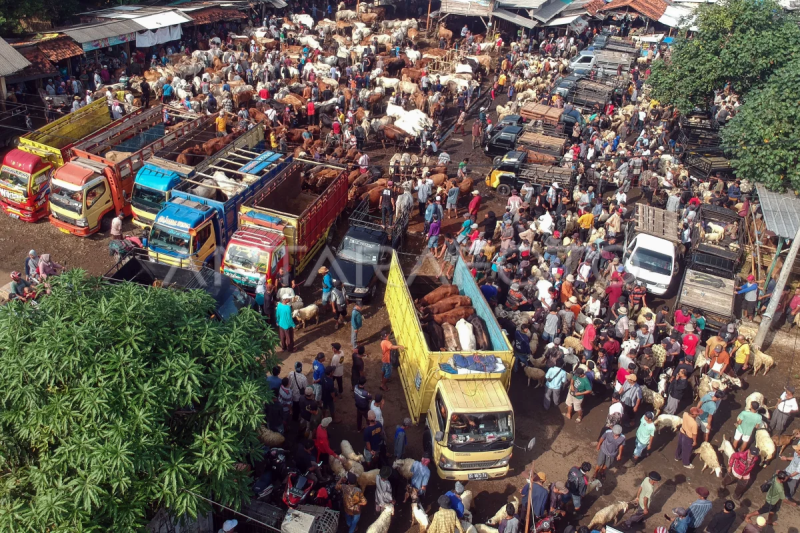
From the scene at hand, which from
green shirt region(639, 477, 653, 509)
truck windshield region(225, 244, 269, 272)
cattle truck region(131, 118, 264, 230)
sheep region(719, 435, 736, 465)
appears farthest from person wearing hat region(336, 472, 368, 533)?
cattle truck region(131, 118, 264, 230)

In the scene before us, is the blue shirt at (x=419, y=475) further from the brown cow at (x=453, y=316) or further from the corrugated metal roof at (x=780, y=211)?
the corrugated metal roof at (x=780, y=211)

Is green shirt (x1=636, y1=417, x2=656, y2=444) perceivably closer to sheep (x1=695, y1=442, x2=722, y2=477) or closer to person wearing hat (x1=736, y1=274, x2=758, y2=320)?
sheep (x1=695, y1=442, x2=722, y2=477)

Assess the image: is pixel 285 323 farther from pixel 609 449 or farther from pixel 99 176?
pixel 99 176

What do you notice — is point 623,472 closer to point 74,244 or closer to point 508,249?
point 508,249

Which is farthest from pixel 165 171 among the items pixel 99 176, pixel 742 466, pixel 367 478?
pixel 742 466

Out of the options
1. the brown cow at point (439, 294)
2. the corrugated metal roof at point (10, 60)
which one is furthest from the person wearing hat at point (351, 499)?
the corrugated metal roof at point (10, 60)

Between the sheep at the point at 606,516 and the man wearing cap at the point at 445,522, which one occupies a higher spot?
the man wearing cap at the point at 445,522
